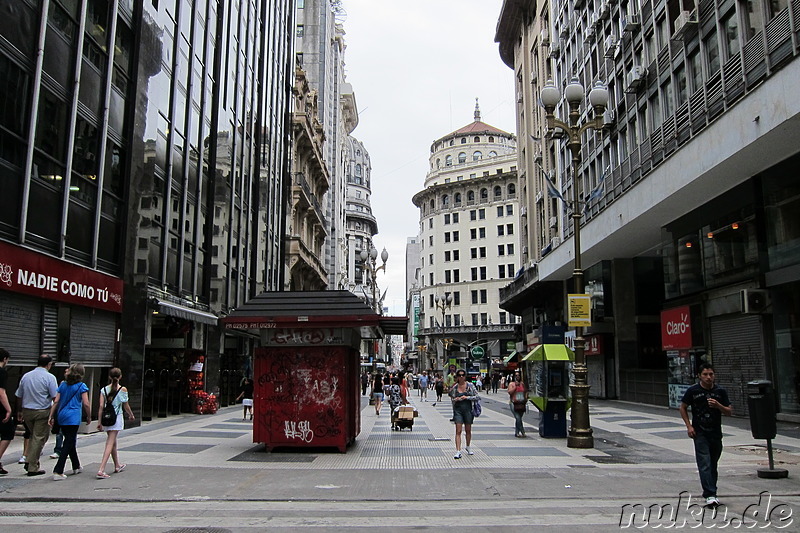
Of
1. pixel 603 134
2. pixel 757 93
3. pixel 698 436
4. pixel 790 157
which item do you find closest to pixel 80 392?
pixel 698 436

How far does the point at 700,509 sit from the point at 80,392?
351 inches

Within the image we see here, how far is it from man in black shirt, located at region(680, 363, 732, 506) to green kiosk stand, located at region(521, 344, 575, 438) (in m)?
8.00

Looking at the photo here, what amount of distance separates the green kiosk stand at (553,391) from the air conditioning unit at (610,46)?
721 inches

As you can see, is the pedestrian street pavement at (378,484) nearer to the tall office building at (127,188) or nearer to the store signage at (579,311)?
the store signage at (579,311)

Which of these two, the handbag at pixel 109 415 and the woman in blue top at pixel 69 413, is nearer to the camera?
the woman in blue top at pixel 69 413

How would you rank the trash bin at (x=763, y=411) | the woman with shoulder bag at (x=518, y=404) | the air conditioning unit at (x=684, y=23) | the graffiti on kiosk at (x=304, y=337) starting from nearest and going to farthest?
the trash bin at (x=763, y=411) < the graffiti on kiosk at (x=304, y=337) < the woman with shoulder bag at (x=518, y=404) < the air conditioning unit at (x=684, y=23)

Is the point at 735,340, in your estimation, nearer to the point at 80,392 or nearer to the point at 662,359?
the point at 662,359

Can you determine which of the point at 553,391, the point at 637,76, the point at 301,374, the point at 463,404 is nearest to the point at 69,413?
the point at 301,374

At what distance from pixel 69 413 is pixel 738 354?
1888cm

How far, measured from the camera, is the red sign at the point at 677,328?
2323 cm

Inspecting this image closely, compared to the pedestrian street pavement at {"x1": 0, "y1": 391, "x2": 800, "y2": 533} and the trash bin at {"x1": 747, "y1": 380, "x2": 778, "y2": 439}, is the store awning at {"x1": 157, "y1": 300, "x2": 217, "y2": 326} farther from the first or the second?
the trash bin at {"x1": 747, "y1": 380, "x2": 778, "y2": 439}

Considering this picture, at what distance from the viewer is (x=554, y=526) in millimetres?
6859

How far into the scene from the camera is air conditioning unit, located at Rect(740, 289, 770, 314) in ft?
61.6

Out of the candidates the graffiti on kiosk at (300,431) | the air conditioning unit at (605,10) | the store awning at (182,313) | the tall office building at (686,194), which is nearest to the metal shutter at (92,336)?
the store awning at (182,313)
